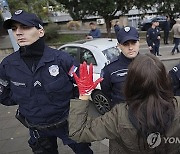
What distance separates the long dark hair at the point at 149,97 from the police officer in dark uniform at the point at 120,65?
1.05m

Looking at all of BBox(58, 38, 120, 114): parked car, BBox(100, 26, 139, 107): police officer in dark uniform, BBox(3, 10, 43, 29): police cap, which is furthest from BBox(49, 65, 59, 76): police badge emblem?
BBox(58, 38, 120, 114): parked car

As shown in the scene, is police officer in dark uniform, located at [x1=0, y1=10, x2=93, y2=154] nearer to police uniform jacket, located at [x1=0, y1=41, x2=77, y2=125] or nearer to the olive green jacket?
police uniform jacket, located at [x1=0, y1=41, x2=77, y2=125]

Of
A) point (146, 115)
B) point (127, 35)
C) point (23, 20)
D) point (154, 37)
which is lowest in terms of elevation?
point (154, 37)

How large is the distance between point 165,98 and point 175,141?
270 millimetres

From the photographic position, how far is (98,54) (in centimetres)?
562

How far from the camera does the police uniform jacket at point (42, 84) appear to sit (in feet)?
7.47

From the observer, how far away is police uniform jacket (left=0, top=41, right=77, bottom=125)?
2277 millimetres

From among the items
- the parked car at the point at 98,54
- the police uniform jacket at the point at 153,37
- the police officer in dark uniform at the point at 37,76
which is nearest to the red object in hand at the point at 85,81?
the police officer in dark uniform at the point at 37,76

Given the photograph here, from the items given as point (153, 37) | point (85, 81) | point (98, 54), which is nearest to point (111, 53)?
point (98, 54)

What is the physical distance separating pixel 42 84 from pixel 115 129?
0.93 metres

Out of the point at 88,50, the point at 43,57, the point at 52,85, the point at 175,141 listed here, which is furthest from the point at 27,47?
the point at 88,50

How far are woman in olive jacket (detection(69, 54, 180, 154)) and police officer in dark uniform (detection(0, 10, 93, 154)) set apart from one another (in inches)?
31.0

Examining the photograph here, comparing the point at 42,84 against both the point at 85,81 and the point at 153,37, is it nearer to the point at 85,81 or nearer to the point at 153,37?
the point at 85,81

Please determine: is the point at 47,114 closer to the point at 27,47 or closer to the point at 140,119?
the point at 27,47
